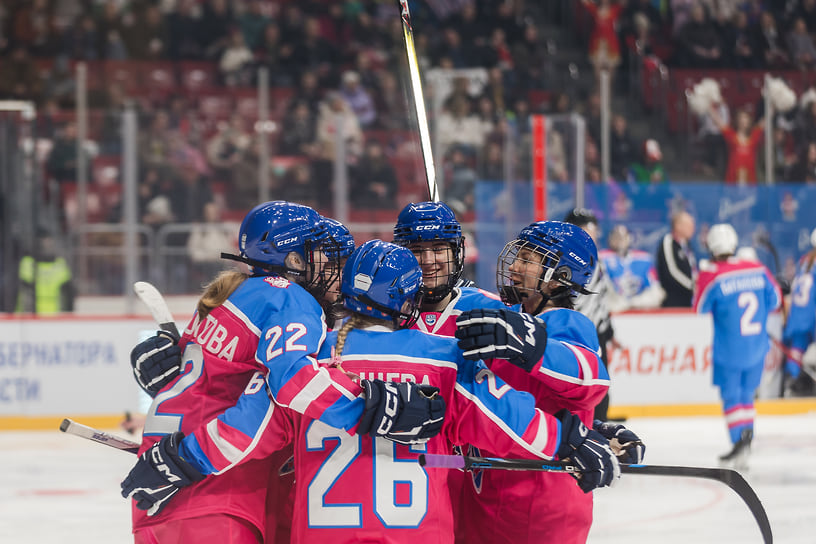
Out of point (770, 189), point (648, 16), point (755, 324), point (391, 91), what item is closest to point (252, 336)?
point (755, 324)

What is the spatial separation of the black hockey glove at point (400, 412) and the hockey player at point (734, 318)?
5251 mm

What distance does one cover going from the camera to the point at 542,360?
2346 millimetres

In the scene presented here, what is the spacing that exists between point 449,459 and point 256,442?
45 centimetres

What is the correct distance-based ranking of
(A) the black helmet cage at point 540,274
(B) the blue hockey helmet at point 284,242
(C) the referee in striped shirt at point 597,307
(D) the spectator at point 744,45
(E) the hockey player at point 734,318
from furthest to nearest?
(D) the spectator at point 744,45
(E) the hockey player at point 734,318
(C) the referee in striped shirt at point 597,307
(B) the blue hockey helmet at point 284,242
(A) the black helmet cage at point 540,274

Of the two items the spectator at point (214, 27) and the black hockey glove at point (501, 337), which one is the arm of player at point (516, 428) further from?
the spectator at point (214, 27)

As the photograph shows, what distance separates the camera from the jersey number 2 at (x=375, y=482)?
89.0 inches

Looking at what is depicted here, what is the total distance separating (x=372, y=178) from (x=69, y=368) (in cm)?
268

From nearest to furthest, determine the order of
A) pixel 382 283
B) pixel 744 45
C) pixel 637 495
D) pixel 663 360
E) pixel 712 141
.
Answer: pixel 382 283 < pixel 637 495 < pixel 663 360 < pixel 712 141 < pixel 744 45

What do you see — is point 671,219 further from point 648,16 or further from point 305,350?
point 305,350

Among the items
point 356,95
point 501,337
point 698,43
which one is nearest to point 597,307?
point 501,337

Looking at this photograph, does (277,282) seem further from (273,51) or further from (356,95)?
(273,51)

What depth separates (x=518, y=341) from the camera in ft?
7.46

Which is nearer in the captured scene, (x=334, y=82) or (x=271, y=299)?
(x=271, y=299)

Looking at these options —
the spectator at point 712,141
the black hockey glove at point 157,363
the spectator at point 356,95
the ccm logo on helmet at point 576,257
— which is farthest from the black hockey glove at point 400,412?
the spectator at point 356,95
